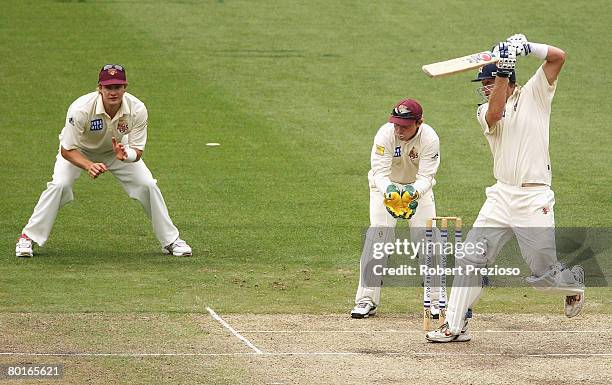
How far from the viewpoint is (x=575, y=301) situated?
32.1 ft

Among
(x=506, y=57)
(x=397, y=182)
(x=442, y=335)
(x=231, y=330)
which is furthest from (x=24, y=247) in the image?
(x=506, y=57)

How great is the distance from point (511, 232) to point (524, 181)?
1.51 feet

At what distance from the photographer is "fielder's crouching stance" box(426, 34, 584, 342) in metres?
9.52

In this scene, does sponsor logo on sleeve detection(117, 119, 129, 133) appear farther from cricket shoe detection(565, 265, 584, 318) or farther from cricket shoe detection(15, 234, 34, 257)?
cricket shoe detection(565, 265, 584, 318)

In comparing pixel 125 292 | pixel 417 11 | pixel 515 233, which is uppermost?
pixel 417 11

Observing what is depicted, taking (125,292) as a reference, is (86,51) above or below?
above

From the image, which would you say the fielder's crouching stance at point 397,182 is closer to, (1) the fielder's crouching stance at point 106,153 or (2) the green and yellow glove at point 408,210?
(2) the green and yellow glove at point 408,210

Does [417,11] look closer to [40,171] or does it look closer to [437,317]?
[40,171]

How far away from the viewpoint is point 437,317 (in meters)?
10.6

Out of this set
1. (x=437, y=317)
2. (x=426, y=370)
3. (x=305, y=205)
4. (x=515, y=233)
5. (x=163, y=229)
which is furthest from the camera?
(x=305, y=205)

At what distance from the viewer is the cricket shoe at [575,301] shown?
9.70 m

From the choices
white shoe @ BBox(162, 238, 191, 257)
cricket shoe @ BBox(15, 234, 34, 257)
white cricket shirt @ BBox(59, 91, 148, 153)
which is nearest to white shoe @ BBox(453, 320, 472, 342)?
white shoe @ BBox(162, 238, 191, 257)

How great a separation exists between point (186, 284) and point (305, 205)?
3.50 meters

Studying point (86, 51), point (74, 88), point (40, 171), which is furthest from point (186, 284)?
point (86, 51)
